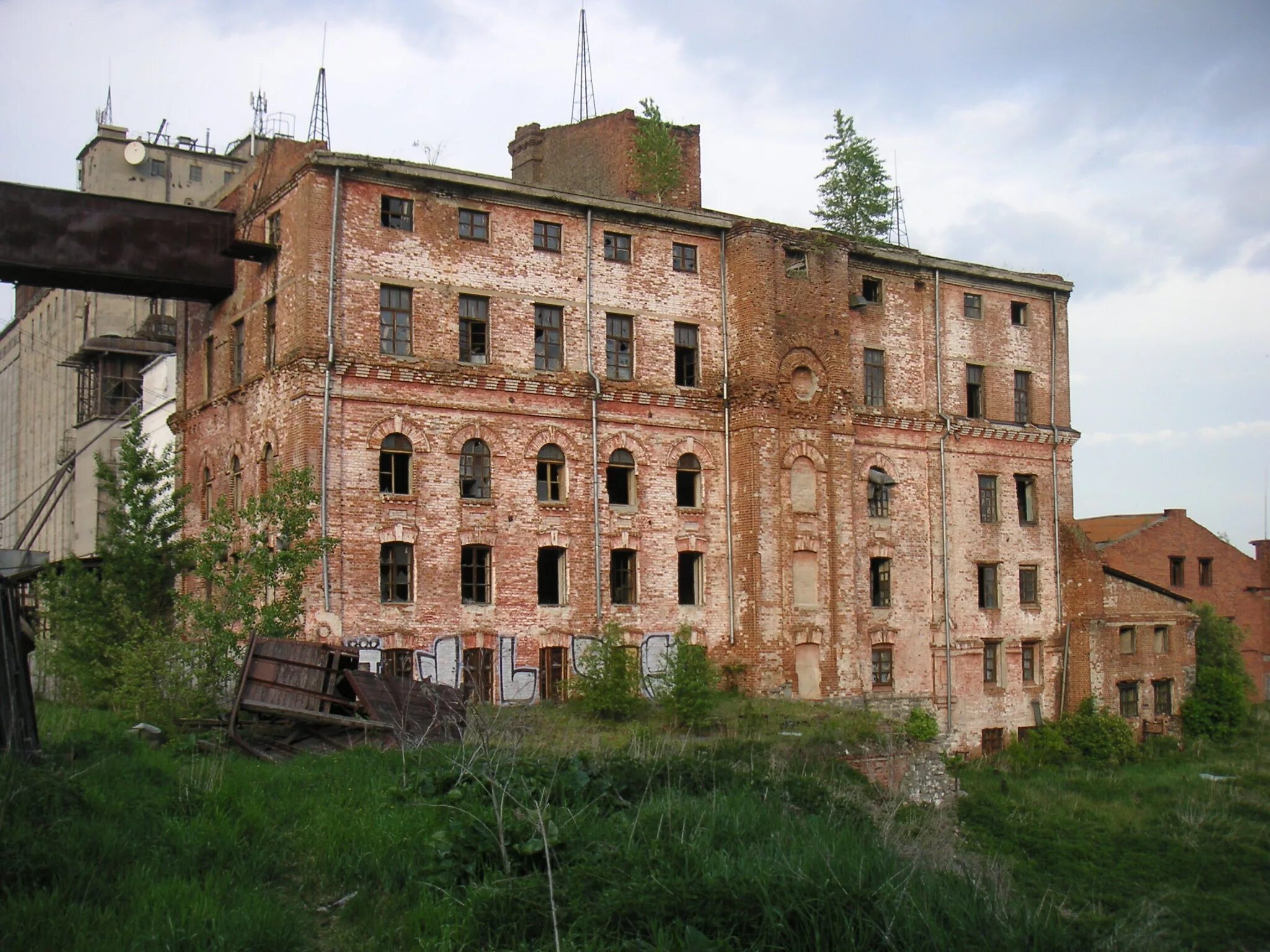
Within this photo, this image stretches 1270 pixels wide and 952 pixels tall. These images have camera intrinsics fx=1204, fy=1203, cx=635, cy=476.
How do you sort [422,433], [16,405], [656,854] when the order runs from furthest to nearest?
[16,405] < [422,433] < [656,854]

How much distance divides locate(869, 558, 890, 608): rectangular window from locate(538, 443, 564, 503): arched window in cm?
930

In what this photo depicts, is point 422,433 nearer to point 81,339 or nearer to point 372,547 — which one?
point 372,547

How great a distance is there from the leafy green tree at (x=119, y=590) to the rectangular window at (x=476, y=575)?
585cm

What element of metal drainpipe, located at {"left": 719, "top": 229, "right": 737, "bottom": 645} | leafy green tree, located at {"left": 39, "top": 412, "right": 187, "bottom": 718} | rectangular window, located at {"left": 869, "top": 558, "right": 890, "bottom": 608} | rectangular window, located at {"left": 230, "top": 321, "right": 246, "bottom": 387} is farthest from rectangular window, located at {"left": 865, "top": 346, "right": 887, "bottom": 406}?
leafy green tree, located at {"left": 39, "top": 412, "right": 187, "bottom": 718}

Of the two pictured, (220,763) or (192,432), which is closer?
(220,763)

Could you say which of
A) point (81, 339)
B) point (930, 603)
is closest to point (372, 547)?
point (930, 603)

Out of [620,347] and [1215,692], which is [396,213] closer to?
[620,347]

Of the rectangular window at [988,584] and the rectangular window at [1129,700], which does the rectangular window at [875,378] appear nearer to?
the rectangular window at [988,584]

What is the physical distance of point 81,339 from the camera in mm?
45625

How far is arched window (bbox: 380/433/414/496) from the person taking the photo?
1022 inches

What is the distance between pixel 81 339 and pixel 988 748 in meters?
35.5

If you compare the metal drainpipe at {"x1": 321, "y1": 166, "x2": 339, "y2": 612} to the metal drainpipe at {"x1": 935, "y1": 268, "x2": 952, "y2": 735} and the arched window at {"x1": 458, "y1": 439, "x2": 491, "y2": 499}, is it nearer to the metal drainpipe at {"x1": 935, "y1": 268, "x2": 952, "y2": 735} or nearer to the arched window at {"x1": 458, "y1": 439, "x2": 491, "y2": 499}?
the arched window at {"x1": 458, "y1": 439, "x2": 491, "y2": 499}

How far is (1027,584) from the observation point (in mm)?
35625

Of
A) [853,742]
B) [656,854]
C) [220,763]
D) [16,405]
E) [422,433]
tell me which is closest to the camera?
[656,854]
